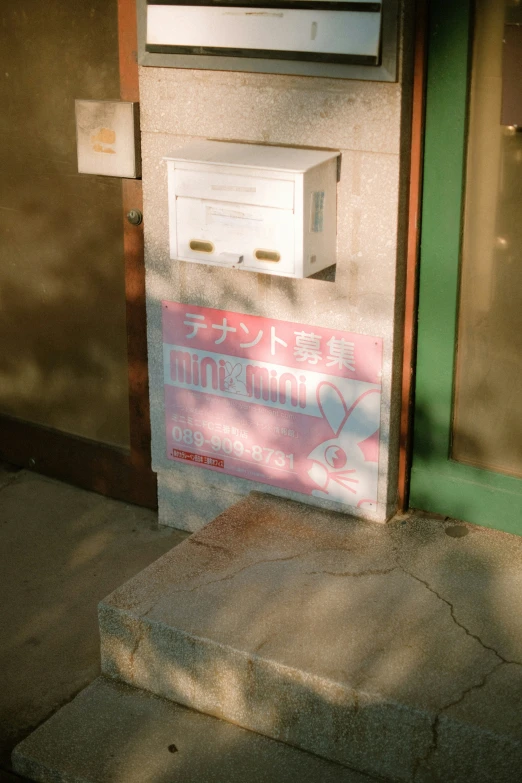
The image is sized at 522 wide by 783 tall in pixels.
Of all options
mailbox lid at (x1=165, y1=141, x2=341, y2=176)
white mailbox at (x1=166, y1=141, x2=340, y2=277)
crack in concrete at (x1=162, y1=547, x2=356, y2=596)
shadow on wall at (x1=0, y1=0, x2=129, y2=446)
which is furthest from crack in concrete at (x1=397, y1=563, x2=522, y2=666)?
shadow on wall at (x1=0, y1=0, x2=129, y2=446)

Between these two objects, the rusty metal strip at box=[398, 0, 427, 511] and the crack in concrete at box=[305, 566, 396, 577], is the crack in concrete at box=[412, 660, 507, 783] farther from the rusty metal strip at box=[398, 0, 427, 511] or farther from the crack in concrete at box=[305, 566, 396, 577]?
the rusty metal strip at box=[398, 0, 427, 511]

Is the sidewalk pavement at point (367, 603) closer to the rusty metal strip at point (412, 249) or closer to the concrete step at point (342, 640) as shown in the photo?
the concrete step at point (342, 640)

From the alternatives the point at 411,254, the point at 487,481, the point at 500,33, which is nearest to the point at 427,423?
the point at 487,481

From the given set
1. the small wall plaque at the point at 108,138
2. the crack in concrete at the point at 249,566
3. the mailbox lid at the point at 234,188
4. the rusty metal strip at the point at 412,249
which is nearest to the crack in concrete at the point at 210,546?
the crack in concrete at the point at 249,566

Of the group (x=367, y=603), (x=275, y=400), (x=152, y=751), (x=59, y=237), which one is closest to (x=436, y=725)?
(x=367, y=603)

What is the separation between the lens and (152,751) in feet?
11.7

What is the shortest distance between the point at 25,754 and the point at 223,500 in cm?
152

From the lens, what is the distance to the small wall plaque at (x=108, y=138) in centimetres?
445

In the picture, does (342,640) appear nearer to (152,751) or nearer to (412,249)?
(152,751)

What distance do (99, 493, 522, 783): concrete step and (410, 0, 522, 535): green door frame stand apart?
14cm

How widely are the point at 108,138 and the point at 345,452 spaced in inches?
67.2

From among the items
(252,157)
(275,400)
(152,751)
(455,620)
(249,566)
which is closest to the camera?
(152,751)

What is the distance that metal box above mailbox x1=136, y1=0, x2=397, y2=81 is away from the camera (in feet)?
12.2

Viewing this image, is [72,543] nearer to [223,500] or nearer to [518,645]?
[223,500]
